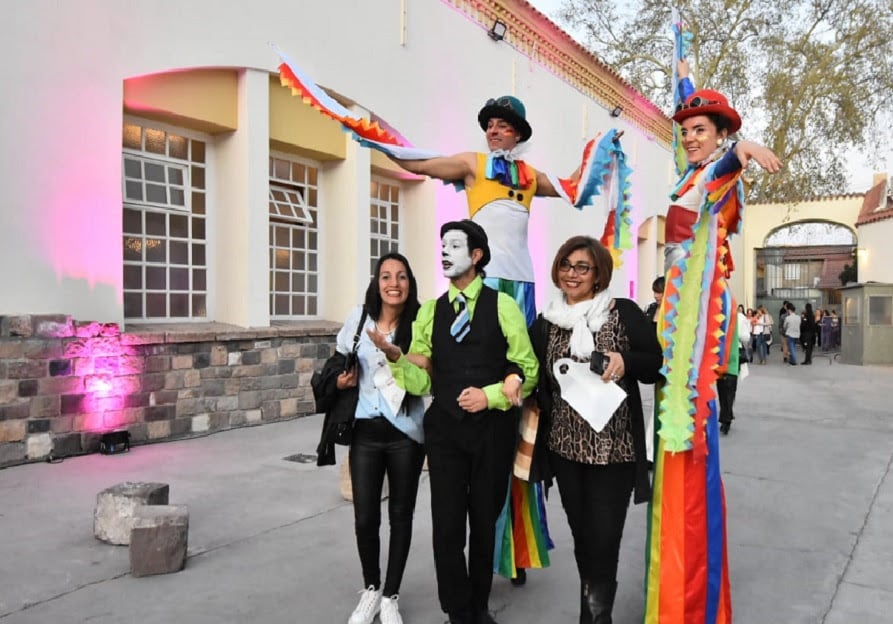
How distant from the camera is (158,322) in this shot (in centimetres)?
712

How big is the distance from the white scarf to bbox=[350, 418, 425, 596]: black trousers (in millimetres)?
847

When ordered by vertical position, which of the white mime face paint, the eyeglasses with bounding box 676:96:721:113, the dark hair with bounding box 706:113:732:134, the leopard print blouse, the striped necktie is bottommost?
the leopard print blouse

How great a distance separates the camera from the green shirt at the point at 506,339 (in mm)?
2746

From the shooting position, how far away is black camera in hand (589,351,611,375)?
8.28 ft

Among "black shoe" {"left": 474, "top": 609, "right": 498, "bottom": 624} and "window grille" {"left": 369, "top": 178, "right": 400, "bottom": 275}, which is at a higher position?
"window grille" {"left": 369, "top": 178, "right": 400, "bottom": 275}

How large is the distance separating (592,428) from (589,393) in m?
0.13

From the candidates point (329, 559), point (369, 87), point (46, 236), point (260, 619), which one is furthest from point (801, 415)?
point (46, 236)

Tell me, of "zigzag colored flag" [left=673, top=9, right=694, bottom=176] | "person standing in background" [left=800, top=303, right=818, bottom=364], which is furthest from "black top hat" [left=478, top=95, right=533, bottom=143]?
"person standing in background" [left=800, top=303, right=818, bottom=364]

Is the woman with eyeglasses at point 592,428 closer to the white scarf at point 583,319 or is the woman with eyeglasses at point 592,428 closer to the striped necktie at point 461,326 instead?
the white scarf at point 583,319

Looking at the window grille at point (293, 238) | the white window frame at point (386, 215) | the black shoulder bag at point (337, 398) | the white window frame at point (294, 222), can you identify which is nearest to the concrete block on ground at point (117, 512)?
the black shoulder bag at point (337, 398)

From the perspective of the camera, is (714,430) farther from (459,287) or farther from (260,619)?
(260,619)

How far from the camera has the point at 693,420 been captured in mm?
2633

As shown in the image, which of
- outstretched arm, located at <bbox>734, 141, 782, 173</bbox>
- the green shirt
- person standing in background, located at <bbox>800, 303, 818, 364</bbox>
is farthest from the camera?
person standing in background, located at <bbox>800, 303, 818, 364</bbox>

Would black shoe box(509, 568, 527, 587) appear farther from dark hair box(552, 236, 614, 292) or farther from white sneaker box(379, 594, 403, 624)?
dark hair box(552, 236, 614, 292)
